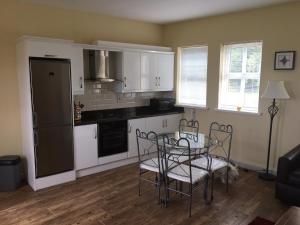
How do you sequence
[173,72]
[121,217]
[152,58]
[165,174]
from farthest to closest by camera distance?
1. [173,72]
2. [152,58]
3. [165,174]
4. [121,217]

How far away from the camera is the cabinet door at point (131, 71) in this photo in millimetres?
4512

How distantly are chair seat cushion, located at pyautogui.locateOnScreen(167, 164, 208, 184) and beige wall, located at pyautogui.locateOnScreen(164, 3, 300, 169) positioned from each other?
165 centimetres

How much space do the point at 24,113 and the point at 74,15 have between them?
179 centimetres

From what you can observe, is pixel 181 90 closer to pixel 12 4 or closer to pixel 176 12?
pixel 176 12

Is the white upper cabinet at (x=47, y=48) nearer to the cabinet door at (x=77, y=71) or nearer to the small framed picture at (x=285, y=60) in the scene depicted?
the cabinet door at (x=77, y=71)

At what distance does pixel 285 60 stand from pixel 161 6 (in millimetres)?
2038

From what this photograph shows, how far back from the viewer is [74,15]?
4.17m

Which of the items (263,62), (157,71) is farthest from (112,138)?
(263,62)

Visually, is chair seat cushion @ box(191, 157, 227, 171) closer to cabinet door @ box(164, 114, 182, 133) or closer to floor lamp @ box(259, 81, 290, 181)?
floor lamp @ box(259, 81, 290, 181)

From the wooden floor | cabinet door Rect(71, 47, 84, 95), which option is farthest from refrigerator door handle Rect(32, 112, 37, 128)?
the wooden floor

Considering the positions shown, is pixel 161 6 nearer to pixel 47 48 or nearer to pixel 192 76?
pixel 192 76

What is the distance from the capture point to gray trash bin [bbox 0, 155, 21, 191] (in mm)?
3438

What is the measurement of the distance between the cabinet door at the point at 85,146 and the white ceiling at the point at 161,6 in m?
1.85

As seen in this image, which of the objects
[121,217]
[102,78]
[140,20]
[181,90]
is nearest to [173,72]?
[181,90]
